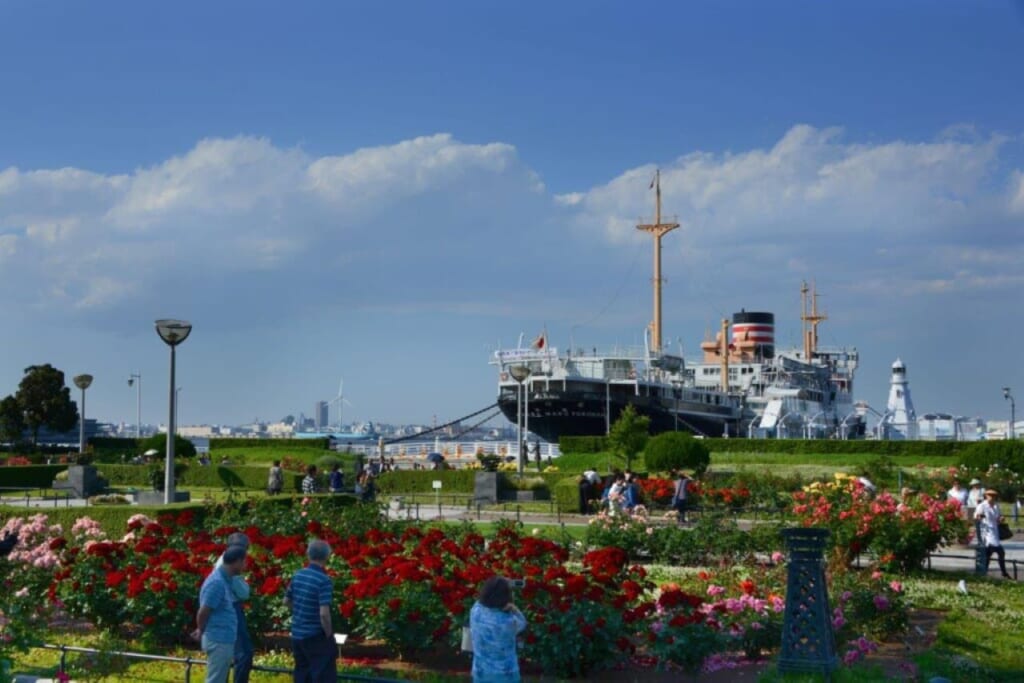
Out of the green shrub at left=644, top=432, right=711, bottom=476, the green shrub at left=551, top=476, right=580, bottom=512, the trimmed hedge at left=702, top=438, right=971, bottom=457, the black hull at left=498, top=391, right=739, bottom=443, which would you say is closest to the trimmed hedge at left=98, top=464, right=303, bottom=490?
the green shrub at left=644, top=432, right=711, bottom=476

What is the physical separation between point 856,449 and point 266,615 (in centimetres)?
4396

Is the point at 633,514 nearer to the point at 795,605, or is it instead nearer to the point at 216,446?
the point at 795,605

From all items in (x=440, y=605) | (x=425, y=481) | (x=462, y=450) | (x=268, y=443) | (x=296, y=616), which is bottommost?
(x=440, y=605)

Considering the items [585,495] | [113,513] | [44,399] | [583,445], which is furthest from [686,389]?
[113,513]

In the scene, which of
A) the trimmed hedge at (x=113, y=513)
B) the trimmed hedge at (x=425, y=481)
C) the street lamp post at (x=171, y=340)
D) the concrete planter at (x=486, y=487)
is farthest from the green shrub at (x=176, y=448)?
the trimmed hedge at (x=113, y=513)

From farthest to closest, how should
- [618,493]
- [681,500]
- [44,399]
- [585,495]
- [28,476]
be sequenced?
[44,399] → [28,476] → [585,495] → [681,500] → [618,493]

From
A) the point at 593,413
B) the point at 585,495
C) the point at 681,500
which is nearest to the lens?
the point at 681,500

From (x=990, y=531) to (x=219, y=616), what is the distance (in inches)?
507

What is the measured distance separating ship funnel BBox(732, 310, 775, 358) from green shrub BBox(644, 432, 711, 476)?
51460 millimetres

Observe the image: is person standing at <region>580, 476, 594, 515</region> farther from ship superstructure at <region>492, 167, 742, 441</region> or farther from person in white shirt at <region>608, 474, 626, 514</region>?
Result: ship superstructure at <region>492, 167, 742, 441</region>

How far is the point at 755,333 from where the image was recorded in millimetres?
87312

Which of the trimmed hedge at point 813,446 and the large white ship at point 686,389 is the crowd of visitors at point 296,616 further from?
the large white ship at point 686,389

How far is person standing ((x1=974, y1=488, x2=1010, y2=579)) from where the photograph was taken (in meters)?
17.1

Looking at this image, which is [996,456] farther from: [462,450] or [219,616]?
[462,450]
